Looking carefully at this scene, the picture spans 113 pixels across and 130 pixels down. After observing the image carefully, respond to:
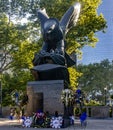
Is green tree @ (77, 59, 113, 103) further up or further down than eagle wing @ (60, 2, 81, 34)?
further down

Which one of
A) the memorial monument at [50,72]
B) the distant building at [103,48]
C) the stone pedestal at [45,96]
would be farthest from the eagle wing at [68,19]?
the distant building at [103,48]

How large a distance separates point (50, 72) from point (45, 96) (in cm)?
168

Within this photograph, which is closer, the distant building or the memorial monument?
the memorial monument

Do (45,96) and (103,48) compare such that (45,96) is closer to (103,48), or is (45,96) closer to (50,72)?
(50,72)

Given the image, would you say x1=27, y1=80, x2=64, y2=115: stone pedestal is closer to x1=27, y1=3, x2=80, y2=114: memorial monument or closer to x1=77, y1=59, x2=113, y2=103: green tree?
x1=27, y1=3, x2=80, y2=114: memorial monument

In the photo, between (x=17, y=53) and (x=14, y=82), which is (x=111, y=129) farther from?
(x=14, y=82)

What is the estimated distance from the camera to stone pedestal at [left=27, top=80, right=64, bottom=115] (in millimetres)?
23453

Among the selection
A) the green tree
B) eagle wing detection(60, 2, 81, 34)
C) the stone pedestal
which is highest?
eagle wing detection(60, 2, 81, 34)

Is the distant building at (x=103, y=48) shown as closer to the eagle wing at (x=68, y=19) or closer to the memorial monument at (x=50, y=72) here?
the eagle wing at (x=68, y=19)

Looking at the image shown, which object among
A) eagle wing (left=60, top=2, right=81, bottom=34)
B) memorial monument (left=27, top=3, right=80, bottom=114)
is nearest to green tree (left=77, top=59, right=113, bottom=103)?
eagle wing (left=60, top=2, right=81, bottom=34)

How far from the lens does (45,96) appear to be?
939 inches

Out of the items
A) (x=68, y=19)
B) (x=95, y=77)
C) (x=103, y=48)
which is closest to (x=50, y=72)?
(x=68, y=19)

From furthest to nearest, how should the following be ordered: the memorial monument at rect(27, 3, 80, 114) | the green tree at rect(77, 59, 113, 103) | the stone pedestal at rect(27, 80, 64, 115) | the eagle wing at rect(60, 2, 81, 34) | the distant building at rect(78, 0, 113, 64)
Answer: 1. the distant building at rect(78, 0, 113, 64)
2. the green tree at rect(77, 59, 113, 103)
3. the eagle wing at rect(60, 2, 81, 34)
4. the memorial monument at rect(27, 3, 80, 114)
5. the stone pedestal at rect(27, 80, 64, 115)

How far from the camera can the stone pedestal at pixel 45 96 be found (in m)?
23.5
